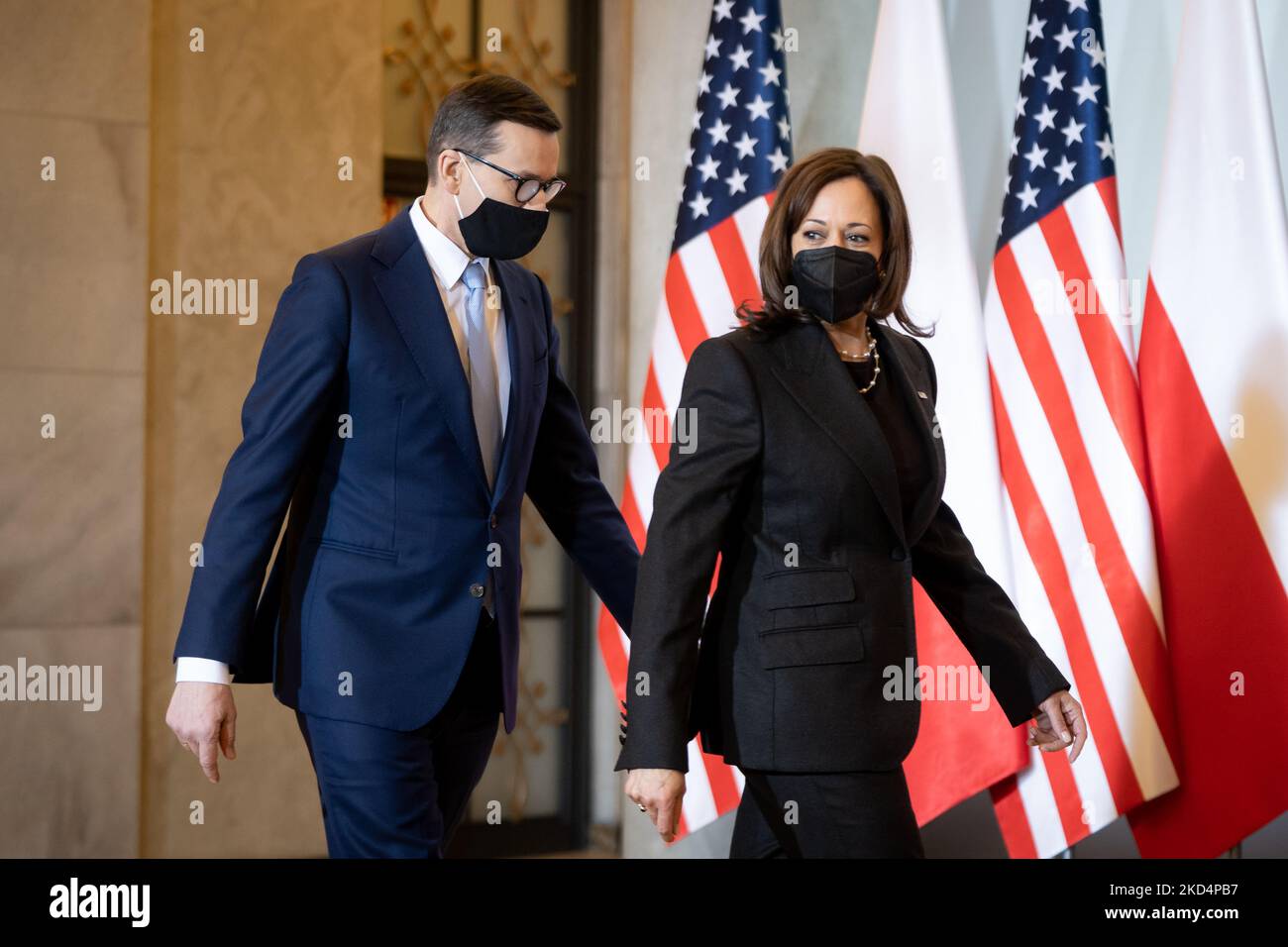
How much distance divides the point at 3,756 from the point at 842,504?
2.85 metres

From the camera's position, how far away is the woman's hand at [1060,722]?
225 centimetres

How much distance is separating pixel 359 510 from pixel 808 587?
748 mm

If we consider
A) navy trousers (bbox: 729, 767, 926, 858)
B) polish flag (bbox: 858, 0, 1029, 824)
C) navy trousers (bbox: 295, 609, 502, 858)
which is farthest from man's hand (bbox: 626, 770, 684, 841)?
polish flag (bbox: 858, 0, 1029, 824)

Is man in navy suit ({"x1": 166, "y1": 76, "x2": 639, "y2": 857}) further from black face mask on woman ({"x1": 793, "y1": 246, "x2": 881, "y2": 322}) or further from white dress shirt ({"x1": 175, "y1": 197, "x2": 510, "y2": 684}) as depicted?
black face mask on woman ({"x1": 793, "y1": 246, "x2": 881, "y2": 322})

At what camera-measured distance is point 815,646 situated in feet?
6.40

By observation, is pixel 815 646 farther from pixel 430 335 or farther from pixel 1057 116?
pixel 1057 116

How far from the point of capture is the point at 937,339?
3.74 meters

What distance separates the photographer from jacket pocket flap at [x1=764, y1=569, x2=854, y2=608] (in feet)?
6.41

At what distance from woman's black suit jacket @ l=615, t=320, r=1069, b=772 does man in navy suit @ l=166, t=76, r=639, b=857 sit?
373 millimetres

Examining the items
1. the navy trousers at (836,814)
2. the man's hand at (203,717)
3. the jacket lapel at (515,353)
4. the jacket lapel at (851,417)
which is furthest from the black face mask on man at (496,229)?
the navy trousers at (836,814)

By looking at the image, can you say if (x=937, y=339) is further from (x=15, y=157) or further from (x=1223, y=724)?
(x=15, y=157)

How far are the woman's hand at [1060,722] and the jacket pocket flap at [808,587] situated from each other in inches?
20.9

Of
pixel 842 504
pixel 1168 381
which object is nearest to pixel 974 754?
pixel 1168 381

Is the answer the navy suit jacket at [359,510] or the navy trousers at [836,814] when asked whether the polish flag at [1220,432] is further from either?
the navy suit jacket at [359,510]
